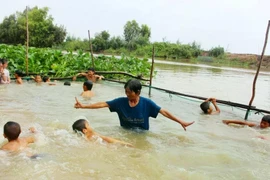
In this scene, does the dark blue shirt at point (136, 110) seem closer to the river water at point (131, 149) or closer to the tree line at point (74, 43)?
the river water at point (131, 149)

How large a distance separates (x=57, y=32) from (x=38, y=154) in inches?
1701

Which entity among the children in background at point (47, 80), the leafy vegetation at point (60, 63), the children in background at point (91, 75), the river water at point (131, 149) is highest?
the leafy vegetation at point (60, 63)

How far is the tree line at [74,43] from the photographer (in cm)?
Result: 4431

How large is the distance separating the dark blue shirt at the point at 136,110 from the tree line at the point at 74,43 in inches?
1419

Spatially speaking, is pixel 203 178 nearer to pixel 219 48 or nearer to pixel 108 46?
pixel 219 48

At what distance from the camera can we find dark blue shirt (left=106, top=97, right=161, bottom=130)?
4594 mm

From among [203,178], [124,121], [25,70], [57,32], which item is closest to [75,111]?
[124,121]

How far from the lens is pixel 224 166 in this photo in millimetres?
4016

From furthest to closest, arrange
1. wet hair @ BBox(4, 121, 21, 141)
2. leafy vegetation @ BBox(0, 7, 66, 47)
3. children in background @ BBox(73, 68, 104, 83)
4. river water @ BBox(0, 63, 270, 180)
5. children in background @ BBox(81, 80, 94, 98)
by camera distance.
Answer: leafy vegetation @ BBox(0, 7, 66, 47)
children in background @ BBox(73, 68, 104, 83)
children in background @ BBox(81, 80, 94, 98)
wet hair @ BBox(4, 121, 21, 141)
river water @ BBox(0, 63, 270, 180)

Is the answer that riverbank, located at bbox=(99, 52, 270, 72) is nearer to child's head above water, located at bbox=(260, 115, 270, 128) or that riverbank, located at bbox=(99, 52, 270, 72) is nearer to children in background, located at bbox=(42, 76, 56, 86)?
children in background, located at bbox=(42, 76, 56, 86)

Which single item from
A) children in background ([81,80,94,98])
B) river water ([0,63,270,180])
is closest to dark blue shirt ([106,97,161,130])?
river water ([0,63,270,180])

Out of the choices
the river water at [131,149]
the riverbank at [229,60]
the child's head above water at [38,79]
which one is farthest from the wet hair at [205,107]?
the riverbank at [229,60]

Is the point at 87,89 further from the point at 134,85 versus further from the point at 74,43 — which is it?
the point at 74,43

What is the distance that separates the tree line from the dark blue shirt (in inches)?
1419
